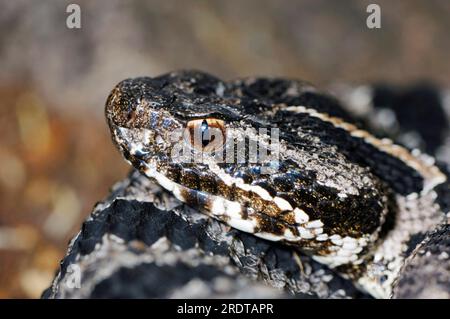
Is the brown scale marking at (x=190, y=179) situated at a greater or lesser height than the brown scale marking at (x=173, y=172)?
lesser

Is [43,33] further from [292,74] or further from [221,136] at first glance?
[221,136]

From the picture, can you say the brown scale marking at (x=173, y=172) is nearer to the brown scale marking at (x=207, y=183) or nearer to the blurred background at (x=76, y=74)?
the brown scale marking at (x=207, y=183)

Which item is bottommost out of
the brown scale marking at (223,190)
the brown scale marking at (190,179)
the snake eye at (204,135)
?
the brown scale marking at (223,190)

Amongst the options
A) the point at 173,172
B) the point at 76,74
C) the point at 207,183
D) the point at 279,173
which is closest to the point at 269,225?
the point at 279,173

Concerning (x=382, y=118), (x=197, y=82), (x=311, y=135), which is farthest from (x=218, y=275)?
(x=382, y=118)

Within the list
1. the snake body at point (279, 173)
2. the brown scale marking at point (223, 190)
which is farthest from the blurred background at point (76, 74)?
the brown scale marking at point (223, 190)

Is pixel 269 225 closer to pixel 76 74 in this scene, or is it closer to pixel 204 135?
pixel 204 135

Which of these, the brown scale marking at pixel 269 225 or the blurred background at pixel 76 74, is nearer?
the brown scale marking at pixel 269 225

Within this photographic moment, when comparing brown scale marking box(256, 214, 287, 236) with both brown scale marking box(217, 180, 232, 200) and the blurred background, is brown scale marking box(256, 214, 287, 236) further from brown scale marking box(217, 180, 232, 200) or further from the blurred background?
the blurred background
